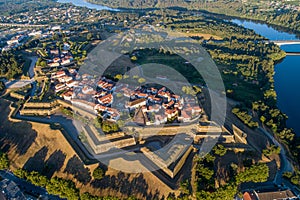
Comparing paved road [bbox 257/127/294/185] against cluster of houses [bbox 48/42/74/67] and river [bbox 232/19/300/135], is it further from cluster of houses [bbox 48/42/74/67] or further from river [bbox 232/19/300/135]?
cluster of houses [bbox 48/42/74/67]

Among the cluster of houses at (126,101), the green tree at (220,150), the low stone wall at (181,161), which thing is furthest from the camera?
the cluster of houses at (126,101)

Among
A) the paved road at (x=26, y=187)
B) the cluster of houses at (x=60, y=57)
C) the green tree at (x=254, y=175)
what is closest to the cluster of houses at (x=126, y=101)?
the cluster of houses at (x=60, y=57)

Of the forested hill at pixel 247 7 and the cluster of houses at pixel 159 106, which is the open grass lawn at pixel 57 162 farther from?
the forested hill at pixel 247 7

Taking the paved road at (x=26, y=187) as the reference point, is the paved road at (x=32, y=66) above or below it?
Answer: above

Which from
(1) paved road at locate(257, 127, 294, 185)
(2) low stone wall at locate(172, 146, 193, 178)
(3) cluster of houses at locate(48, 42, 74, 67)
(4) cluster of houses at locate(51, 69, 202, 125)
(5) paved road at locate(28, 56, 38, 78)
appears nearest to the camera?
(2) low stone wall at locate(172, 146, 193, 178)

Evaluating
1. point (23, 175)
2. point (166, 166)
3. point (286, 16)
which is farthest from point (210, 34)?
point (23, 175)

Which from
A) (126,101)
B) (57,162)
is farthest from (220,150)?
(57,162)

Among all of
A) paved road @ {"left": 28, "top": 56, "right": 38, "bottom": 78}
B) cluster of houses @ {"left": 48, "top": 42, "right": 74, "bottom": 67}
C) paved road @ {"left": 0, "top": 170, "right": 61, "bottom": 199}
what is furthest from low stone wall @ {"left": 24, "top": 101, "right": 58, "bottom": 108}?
cluster of houses @ {"left": 48, "top": 42, "right": 74, "bottom": 67}

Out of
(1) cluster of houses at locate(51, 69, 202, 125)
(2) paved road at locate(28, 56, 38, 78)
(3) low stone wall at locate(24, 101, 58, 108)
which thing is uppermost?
(1) cluster of houses at locate(51, 69, 202, 125)
